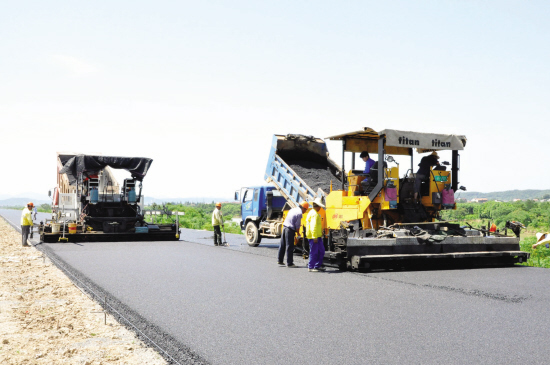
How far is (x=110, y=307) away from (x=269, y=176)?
898cm

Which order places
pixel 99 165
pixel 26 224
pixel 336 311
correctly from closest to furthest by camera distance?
1. pixel 336 311
2. pixel 26 224
3. pixel 99 165

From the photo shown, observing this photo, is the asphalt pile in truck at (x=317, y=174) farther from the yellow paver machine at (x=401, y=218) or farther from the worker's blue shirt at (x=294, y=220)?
the worker's blue shirt at (x=294, y=220)

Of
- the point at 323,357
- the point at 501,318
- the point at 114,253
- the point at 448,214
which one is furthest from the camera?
the point at 114,253

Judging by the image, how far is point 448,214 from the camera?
12.4 m

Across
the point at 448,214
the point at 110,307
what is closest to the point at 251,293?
the point at 110,307

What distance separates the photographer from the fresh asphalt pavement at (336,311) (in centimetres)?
481

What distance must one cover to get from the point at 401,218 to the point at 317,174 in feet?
11.9

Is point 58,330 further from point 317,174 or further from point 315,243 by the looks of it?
point 317,174

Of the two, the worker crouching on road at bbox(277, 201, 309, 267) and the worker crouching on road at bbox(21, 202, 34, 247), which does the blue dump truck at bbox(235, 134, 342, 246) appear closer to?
the worker crouching on road at bbox(277, 201, 309, 267)

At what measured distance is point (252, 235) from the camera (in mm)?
16438

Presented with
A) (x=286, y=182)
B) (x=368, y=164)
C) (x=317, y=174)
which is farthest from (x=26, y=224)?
(x=368, y=164)

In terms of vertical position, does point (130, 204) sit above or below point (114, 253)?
above

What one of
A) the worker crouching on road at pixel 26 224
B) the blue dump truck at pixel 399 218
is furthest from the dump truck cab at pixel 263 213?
the worker crouching on road at pixel 26 224

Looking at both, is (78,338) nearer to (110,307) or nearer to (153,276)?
(110,307)
